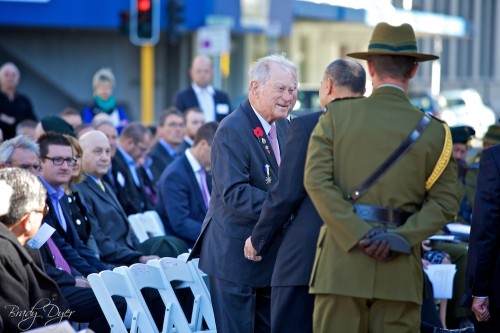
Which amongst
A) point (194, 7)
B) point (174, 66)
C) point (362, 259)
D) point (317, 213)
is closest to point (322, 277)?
point (362, 259)

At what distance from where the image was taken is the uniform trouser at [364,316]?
5.02 m

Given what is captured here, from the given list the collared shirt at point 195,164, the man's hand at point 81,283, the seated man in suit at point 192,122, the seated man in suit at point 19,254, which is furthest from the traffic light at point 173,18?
the seated man in suit at point 19,254

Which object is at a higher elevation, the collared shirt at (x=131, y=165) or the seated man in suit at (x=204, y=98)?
the seated man in suit at (x=204, y=98)

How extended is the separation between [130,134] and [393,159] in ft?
21.5

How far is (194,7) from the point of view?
26266 millimetres

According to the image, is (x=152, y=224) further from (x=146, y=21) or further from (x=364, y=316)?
(x=146, y=21)

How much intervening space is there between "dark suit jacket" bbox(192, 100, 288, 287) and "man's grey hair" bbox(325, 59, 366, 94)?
78 cm

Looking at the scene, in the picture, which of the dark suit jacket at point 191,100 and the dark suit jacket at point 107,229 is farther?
the dark suit jacket at point 191,100

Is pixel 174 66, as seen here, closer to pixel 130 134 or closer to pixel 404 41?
pixel 130 134

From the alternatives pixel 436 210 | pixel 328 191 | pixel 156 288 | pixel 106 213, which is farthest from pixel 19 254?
pixel 106 213

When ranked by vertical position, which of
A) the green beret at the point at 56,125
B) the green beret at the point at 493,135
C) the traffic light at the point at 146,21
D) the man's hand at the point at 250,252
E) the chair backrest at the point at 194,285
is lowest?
the chair backrest at the point at 194,285

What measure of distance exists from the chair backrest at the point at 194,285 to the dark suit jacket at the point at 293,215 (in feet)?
5.93

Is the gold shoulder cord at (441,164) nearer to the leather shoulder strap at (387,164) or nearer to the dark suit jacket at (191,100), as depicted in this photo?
the leather shoulder strap at (387,164)

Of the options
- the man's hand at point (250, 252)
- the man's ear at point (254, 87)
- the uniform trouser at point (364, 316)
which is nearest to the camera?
the uniform trouser at point (364, 316)
